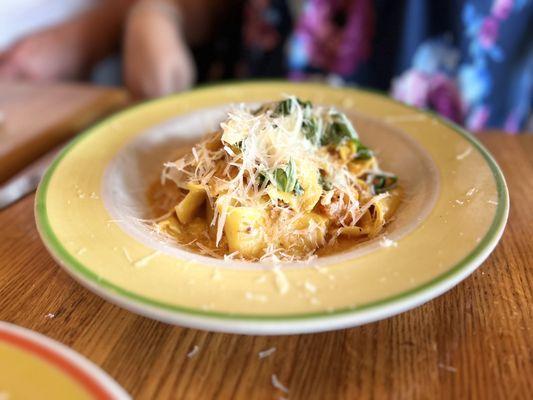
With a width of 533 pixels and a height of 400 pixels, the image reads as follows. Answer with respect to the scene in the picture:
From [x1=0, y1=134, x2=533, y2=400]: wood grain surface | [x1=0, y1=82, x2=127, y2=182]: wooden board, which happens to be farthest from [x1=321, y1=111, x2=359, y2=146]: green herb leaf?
[x1=0, y1=82, x2=127, y2=182]: wooden board

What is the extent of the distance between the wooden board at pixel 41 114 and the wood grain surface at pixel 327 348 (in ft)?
1.18

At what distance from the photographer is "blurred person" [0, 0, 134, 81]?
4.93 ft

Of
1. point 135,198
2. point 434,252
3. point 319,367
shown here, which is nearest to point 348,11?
point 135,198

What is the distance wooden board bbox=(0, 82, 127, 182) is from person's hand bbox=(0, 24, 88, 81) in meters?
0.27

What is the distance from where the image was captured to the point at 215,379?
50 cm

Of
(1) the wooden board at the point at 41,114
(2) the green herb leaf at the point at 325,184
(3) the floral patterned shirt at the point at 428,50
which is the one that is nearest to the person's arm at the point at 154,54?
(1) the wooden board at the point at 41,114

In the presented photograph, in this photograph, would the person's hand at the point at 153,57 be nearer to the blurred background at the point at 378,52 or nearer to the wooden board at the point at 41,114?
the blurred background at the point at 378,52

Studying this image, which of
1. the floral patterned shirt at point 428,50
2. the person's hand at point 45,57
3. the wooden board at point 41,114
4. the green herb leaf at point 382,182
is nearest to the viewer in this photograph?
the green herb leaf at point 382,182

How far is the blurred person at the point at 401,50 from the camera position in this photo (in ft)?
4.13

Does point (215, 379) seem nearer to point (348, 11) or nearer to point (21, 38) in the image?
point (348, 11)

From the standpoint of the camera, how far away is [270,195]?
0.66 meters

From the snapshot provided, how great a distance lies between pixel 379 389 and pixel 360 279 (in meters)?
0.10

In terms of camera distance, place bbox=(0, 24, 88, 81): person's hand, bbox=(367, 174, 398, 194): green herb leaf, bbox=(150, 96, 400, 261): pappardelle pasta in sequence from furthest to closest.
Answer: bbox=(0, 24, 88, 81): person's hand < bbox=(367, 174, 398, 194): green herb leaf < bbox=(150, 96, 400, 261): pappardelle pasta

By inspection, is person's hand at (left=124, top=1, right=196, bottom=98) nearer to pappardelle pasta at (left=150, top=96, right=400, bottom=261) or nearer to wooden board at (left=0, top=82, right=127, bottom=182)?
wooden board at (left=0, top=82, right=127, bottom=182)
